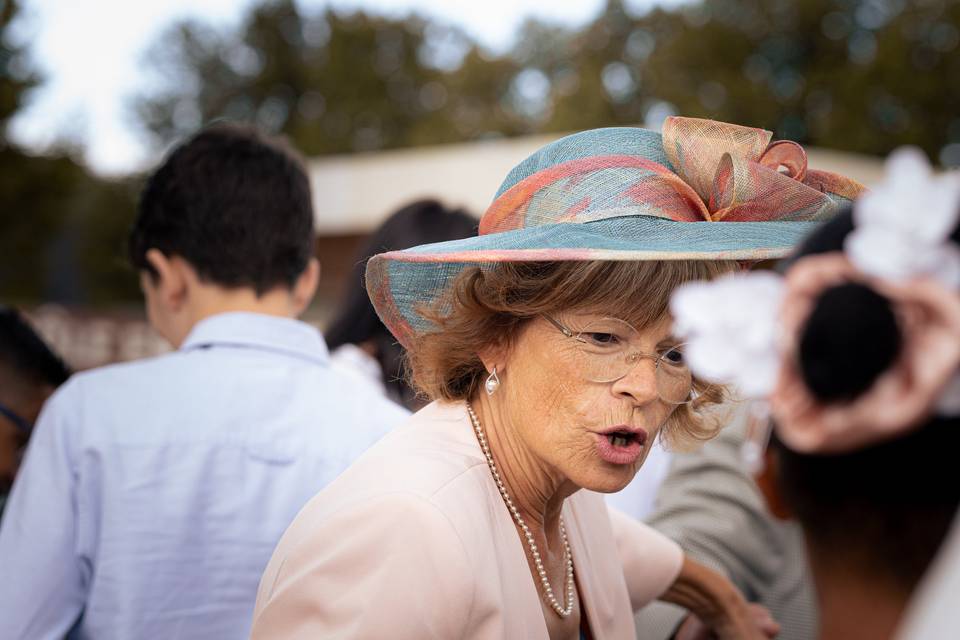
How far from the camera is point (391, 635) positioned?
5.30 feet

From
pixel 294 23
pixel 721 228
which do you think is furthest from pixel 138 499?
pixel 294 23

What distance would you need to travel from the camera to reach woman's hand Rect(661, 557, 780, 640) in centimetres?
250

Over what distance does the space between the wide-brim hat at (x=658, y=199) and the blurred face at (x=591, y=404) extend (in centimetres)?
21

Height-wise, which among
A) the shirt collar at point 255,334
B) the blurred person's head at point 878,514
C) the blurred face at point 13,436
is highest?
the blurred person's head at point 878,514

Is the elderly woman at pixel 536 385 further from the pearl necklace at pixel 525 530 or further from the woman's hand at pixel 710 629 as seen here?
the woman's hand at pixel 710 629

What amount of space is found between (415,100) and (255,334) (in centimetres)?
4161

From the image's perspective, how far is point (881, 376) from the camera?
0.98 m

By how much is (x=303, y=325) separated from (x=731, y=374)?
6.17ft

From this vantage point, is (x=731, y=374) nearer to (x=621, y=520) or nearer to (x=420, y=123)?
(x=621, y=520)

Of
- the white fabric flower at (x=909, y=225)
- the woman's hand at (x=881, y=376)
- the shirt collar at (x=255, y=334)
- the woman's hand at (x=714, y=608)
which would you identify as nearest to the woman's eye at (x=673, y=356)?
the woman's hand at (x=714, y=608)

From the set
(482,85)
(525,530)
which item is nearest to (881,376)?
(525,530)

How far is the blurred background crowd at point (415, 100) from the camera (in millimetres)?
19609

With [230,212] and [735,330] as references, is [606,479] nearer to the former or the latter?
[735,330]

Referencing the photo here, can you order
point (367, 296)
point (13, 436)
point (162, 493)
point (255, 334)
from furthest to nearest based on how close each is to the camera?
1. point (367, 296)
2. point (13, 436)
3. point (255, 334)
4. point (162, 493)
